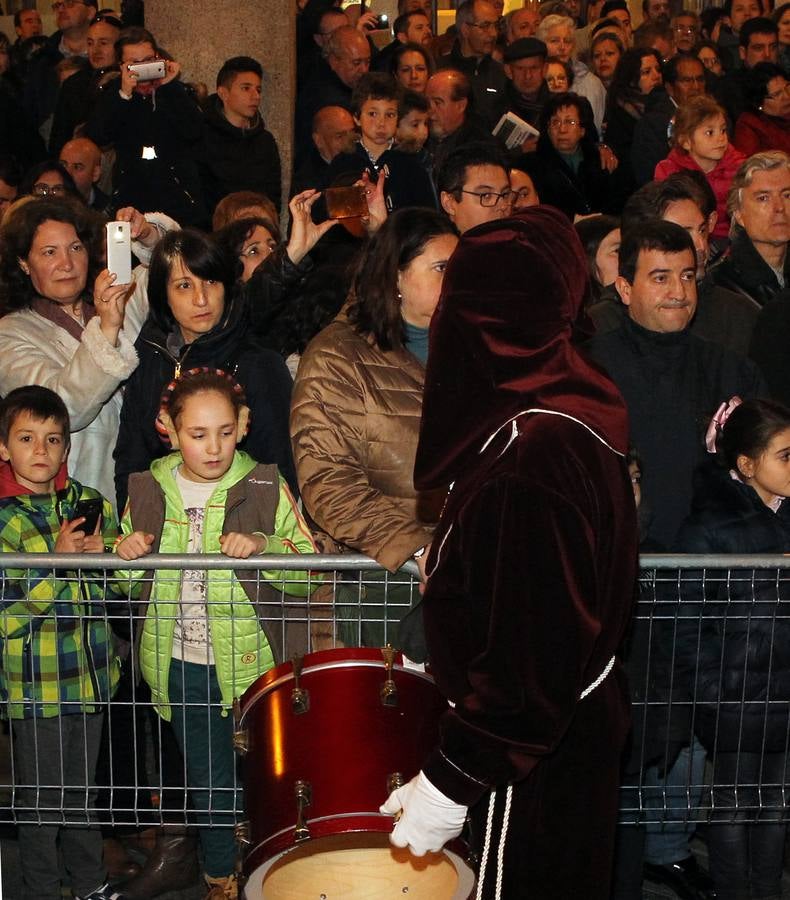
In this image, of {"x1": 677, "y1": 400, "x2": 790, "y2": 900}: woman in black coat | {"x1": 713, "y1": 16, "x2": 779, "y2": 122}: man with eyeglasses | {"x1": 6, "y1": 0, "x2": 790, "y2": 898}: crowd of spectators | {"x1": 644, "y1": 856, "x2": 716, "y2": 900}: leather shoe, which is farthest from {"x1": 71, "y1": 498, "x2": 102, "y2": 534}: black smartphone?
{"x1": 713, "y1": 16, "x2": 779, "y2": 122}: man with eyeglasses

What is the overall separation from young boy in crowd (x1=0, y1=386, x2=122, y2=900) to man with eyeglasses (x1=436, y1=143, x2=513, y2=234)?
220cm

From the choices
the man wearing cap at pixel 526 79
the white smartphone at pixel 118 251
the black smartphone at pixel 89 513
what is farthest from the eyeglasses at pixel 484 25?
the black smartphone at pixel 89 513

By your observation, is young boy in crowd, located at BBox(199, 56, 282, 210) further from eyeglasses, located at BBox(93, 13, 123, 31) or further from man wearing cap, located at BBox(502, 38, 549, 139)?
man wearing cap, located at BBox(502, 38, 549, 139)

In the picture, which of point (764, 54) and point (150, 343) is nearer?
point (150, 343)

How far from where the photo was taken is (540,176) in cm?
863

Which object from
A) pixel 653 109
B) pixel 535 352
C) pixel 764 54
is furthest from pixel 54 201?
pixel 764 54

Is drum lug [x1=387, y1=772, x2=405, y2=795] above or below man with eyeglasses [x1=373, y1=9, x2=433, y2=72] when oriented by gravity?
below

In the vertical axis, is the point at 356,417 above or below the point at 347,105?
below

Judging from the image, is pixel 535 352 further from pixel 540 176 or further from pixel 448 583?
pixel 540 176

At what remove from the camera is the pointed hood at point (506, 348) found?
2.92 m

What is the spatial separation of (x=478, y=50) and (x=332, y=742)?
8157 mm

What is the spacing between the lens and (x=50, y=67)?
11.2m

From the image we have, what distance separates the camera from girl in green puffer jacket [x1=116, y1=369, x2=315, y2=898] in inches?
167

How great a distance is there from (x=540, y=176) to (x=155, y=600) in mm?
5310
